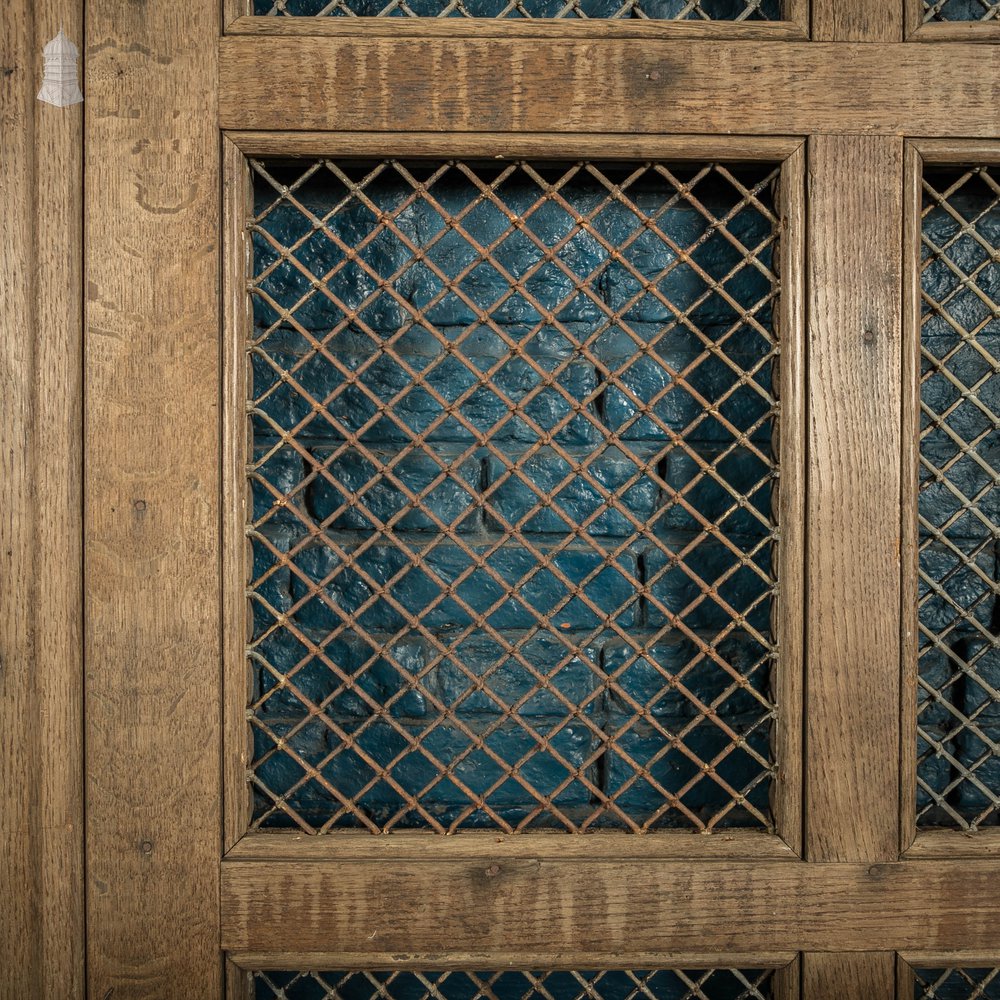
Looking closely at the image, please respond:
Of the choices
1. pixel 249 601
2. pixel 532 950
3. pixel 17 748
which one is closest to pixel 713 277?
pixel 249 601

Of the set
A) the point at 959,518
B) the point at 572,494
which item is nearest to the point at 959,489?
the point at 959,518

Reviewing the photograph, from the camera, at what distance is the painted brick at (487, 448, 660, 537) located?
93 cm

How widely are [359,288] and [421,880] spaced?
2.01ft

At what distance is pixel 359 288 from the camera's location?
3.05ft

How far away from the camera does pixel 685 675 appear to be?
927mm

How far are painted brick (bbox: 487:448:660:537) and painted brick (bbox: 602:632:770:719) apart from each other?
136 mm

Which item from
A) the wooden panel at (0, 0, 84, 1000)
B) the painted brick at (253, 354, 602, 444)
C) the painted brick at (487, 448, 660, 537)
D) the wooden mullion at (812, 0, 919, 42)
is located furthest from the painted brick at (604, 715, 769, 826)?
the wooden mullion at (812, 0, 919, 42)

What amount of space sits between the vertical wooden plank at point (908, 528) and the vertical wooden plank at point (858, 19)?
115mm

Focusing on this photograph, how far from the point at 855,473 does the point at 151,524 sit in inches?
27.0

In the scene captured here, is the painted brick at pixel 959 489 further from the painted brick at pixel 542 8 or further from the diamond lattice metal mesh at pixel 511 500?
the painted brick at pixel 542 8

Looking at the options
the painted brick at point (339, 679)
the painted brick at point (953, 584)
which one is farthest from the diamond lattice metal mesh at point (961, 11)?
the painted brick at point (339, 679)

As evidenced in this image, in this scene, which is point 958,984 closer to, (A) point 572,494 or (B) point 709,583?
(B) point 709,583

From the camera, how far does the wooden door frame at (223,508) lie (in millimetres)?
822

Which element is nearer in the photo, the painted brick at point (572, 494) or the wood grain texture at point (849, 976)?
the wood grain texture at point (849, 976)
